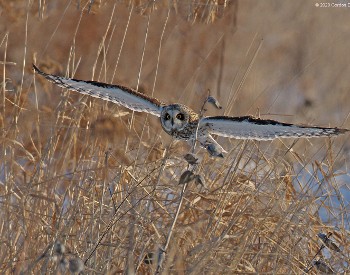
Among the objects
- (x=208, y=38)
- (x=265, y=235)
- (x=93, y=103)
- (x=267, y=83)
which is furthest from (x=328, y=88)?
(x=265, y=235)

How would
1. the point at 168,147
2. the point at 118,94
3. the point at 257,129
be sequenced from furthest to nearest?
the point at 118,94, the point at 257,129, the point at 168,147

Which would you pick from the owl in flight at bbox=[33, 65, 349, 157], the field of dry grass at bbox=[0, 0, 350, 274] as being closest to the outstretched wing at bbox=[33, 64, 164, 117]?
the owl in flight at bbox=[33, 65, 349, 157]

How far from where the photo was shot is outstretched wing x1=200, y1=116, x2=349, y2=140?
6.89ft

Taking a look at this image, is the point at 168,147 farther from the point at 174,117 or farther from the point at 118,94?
the point at 118,94

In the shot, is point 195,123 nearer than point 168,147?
No

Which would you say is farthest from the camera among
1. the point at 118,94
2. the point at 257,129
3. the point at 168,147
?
the point at 118,94

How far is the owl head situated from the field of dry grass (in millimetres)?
85

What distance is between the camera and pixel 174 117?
225 cm

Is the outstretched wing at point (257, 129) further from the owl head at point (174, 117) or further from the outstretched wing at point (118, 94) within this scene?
the outstretched wing at point (118, 94)

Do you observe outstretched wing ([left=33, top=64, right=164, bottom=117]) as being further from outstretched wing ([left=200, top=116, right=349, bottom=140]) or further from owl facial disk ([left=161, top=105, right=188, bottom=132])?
outstretched wing ([left=200, top=116, right=349, bottom=140])

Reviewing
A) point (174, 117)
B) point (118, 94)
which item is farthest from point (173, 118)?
point (118, 94)

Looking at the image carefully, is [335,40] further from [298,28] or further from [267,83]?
[267,83]

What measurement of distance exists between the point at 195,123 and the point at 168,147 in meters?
0.21

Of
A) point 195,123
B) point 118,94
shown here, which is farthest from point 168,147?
point 118,94
